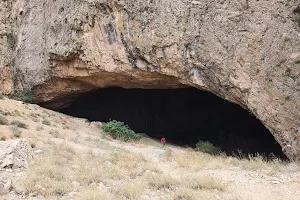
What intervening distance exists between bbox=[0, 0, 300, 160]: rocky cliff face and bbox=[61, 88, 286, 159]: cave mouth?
308 cm

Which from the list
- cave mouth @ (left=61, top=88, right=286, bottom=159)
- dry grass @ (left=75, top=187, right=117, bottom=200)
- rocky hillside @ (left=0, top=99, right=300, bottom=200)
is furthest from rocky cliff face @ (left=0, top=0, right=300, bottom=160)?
dry grass @ (left=75, top=187, right=117, bottom=200)


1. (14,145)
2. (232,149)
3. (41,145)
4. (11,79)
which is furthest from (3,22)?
(232,149)

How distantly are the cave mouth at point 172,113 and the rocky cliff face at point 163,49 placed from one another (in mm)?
3081

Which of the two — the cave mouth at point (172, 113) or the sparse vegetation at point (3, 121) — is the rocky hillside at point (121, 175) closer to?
the sparse vegetation at point (3, 121)

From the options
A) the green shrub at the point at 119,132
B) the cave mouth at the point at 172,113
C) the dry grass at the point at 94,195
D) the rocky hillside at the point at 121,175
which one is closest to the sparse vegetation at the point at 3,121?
the rocky hillside at the point at 121,175

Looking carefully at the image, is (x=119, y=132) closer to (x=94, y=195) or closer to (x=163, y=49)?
(x=163, y=49)

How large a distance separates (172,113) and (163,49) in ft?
27.5

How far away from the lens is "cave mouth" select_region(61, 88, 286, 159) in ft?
57.4

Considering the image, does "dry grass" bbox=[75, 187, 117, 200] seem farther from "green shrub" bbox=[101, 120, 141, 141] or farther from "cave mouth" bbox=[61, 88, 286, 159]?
"cave mouth" bbox=[61, 88, 286, 159]

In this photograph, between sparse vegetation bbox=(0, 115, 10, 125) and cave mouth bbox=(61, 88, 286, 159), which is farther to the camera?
cave mouth bbox=(61, 88, 286, 159)

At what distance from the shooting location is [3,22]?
16.6 m

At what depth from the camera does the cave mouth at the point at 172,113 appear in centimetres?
1748

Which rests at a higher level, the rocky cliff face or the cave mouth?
the rocky cliff face

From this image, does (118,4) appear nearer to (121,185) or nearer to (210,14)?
(210,14)
